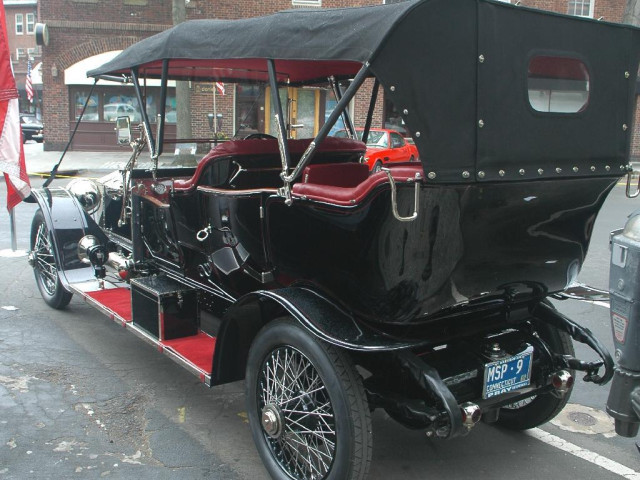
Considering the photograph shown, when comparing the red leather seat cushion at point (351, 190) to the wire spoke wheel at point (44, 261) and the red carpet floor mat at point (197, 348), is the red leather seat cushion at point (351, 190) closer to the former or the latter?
the red carpet floor mat at point (197, 348)

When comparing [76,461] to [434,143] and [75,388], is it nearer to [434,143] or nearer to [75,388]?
[75,388]

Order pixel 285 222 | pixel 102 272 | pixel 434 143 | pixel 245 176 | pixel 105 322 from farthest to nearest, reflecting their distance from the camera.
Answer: pixel 105 322
pixel 102 272
pixel 245 176
pixel 285 222
pixel 434 143

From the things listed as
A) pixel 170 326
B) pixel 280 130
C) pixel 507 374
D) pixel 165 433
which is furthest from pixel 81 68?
pixel 507 374

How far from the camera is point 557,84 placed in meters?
3.00

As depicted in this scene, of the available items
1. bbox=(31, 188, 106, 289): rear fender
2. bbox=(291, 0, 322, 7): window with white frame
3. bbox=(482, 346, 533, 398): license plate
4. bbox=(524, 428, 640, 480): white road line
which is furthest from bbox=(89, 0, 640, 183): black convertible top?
bbox=(291, 0, 322, 7): window with white frame

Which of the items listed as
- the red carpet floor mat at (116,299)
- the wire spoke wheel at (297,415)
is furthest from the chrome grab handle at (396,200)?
the red carpet floor mat at (116,299)

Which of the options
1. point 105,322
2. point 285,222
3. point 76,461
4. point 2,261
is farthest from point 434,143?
point 2,261

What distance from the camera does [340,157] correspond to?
4305mm

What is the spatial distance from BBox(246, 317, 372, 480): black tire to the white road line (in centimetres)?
147

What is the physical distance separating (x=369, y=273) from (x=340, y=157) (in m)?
1.67

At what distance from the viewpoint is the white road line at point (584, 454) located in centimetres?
340

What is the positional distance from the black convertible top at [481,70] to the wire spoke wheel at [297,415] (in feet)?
3.73

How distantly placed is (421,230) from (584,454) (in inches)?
73.2

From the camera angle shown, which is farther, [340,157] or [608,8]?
[608,8]
